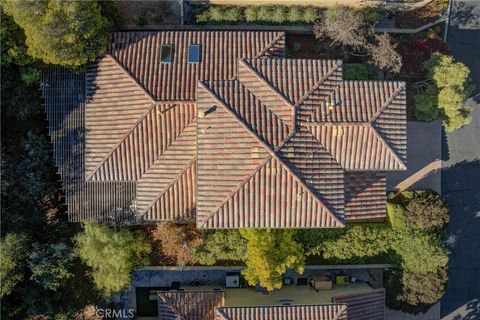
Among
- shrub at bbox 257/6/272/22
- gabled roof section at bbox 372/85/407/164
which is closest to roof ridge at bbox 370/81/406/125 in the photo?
gabled roof section at bbox 372/85/407/164

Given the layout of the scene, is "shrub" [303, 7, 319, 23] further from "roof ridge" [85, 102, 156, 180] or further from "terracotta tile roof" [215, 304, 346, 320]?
"terracotta tile roof" [215, 304, 346, 320]

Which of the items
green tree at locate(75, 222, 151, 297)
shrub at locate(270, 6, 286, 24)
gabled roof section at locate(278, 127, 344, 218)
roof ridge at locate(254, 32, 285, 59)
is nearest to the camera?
gabled roof section at locate(278, 127, 344, 218)

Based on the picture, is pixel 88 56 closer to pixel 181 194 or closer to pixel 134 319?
pixel 181 194

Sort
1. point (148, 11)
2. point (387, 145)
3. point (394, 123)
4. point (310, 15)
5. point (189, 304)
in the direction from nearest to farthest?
point (387, 145) < point (394, 123) < point (189, 304) < point (310, 15) < point (148, 11)

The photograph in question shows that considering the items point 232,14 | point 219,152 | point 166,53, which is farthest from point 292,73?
point 166,53

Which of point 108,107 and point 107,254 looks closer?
point 107,254

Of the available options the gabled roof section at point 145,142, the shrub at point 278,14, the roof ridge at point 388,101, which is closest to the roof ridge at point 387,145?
the roof ridge at point 388,101

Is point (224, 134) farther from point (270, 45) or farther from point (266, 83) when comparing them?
point (270, 45)
